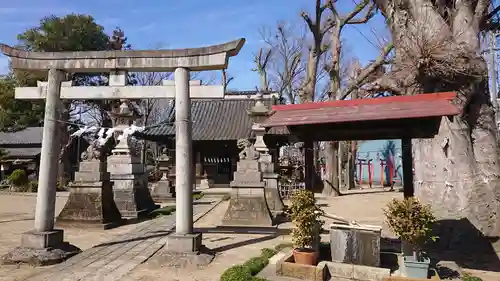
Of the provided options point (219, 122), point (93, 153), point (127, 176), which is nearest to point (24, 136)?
point (219, 122)

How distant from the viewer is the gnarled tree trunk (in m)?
7.39

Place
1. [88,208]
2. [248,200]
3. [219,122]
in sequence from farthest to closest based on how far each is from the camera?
[219,122] → [248,200] → [88,208]

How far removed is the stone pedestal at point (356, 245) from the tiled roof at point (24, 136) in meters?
32.1

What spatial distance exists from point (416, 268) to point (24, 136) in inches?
1396

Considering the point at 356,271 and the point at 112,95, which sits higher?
the point at 112,95

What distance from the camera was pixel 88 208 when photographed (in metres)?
10.9

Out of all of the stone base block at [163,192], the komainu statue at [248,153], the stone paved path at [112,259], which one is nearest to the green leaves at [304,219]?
the stone paved path at [112,259]

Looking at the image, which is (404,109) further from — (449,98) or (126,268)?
(126,268)

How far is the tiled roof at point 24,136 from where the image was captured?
31.8 m

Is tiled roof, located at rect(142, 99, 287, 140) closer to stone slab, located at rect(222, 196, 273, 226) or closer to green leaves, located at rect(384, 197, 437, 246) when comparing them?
stone slab, located at rect(222, 196, 273, 226)

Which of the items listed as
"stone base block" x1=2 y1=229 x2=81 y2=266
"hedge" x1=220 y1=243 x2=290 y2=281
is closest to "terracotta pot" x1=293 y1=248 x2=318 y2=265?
"hedge" x1=220 y1=243 x2=290 y2=281

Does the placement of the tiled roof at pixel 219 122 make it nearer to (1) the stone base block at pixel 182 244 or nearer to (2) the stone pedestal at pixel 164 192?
(2) the stone pedestal at pixel 164 192

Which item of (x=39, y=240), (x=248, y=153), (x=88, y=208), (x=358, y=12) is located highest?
(x=358, y=12)

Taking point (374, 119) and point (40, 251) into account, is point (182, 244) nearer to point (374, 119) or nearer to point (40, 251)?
point (40, 251)
